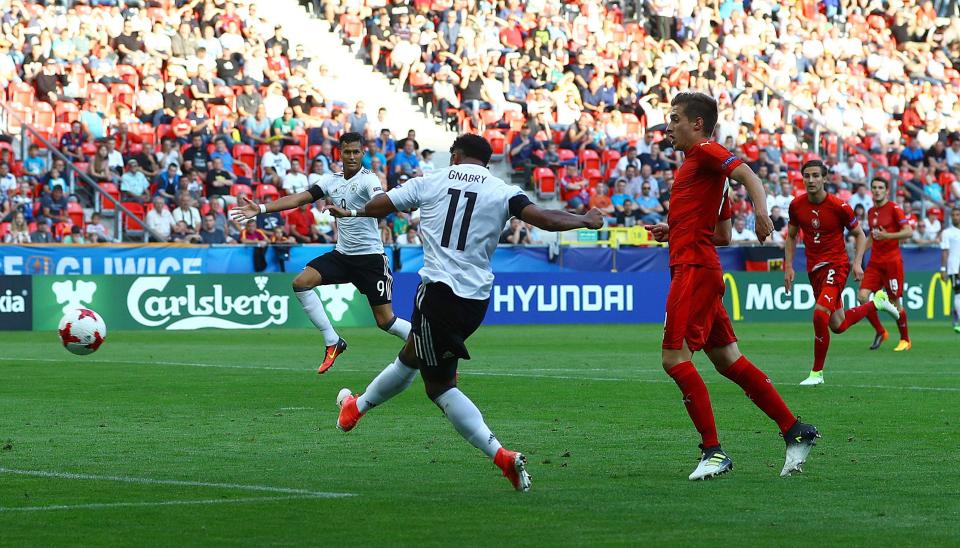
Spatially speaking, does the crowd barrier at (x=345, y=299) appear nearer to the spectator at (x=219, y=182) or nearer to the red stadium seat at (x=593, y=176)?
the spectator at (x=219, y=182)

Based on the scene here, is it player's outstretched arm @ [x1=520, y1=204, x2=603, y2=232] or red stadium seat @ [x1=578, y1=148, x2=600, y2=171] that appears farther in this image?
red stadium seat @ [x1=578, y1=148, x2=600, y2=171]

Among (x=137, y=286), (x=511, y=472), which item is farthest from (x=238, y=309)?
(x=511, y=472)

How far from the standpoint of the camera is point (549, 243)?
31.6 m

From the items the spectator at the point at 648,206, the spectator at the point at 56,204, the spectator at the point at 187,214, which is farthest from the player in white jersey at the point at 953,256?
the spectator at the point at 56,204

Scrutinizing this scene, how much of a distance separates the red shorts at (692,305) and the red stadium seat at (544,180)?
25254 mm

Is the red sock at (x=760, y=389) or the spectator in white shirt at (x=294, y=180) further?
the spectator in white shirt at (x=294, y=180)

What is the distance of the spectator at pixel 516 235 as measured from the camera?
32.2m

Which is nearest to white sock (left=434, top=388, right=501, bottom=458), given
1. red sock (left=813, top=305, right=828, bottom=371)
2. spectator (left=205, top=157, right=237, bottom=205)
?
red sock (left=813, top=305, right=828, bottom=371)

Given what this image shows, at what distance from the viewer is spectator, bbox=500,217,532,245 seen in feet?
106

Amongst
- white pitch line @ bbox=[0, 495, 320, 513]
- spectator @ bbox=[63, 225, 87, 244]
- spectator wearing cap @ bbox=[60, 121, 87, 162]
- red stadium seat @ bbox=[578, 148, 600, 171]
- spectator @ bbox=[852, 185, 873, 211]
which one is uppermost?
spectator wearing cap @ bbox=[60, 121, 87, 162]

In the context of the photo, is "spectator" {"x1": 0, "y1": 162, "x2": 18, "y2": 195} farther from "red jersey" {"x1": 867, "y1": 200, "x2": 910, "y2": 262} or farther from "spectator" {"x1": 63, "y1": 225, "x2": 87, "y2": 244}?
"red jersey" {"x1": 867, "y1": 200, "x2": 910, "y2": 262}

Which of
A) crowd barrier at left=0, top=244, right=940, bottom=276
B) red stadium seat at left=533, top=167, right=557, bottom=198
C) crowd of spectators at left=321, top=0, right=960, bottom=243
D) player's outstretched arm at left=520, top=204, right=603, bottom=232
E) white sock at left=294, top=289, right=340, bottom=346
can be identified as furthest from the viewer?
crowd of spectators at left=321, top=0, right=960, bottom=243

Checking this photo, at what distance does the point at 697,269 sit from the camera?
9.17 meters

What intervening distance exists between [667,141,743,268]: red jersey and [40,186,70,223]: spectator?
69.0 feet
